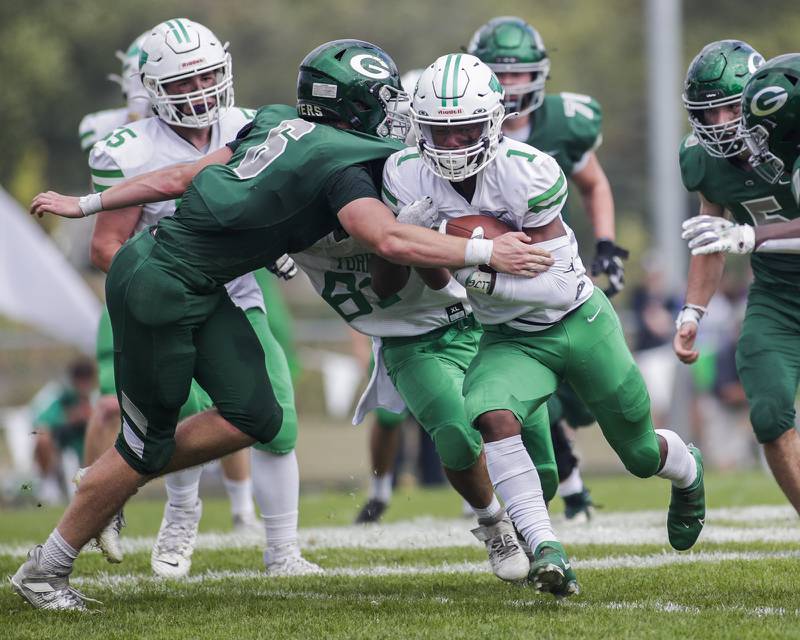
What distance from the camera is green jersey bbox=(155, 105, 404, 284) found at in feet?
13.5

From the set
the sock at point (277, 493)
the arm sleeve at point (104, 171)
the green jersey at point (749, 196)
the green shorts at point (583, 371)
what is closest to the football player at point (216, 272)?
the green shorts at point (583, 371)

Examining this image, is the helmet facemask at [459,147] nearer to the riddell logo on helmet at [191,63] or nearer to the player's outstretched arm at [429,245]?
the player's outstretched arm at [429,245]

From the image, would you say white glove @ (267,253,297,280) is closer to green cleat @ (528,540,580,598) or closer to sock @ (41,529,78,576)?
sock @ (41,529,78,576)

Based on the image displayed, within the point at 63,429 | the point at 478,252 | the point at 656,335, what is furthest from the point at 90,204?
the point at 656,335

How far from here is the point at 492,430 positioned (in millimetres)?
3980

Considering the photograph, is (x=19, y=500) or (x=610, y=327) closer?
(x=610, y=327)

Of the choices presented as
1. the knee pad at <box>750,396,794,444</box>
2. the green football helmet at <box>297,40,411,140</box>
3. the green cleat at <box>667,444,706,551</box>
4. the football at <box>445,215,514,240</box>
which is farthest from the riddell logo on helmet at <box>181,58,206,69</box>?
the knee pad at <box>750,396,794,444</box>

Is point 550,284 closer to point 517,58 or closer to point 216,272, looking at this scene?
point 216,272

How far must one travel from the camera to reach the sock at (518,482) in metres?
3.98

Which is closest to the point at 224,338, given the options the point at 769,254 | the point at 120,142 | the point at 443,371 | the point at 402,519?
the point at 443,371

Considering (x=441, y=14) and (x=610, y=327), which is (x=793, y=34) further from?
(x=610, y=327)

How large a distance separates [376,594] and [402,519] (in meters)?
2.49

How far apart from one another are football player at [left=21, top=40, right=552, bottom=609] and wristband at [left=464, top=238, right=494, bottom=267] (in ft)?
0.35

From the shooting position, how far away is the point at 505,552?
4496 millimetres
